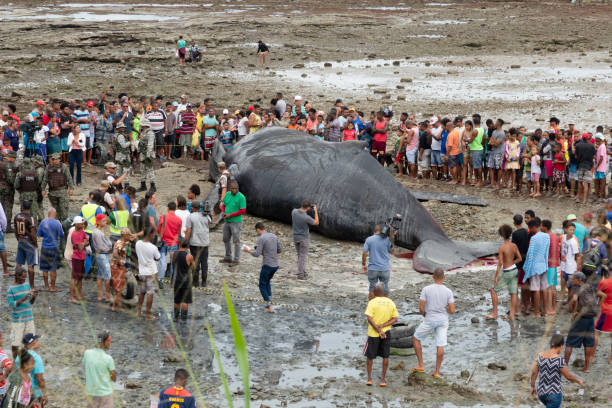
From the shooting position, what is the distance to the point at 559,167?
66.4 ft

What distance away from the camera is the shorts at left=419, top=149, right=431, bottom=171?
2217 cm

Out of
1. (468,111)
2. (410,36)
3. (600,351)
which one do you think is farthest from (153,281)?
(410,36)

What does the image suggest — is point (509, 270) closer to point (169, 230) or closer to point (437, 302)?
point (437, 302)

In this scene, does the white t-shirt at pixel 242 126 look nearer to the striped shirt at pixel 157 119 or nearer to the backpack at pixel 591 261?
the striped shirt at pixel 157 119

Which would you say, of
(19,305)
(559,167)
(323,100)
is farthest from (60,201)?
(323,100)

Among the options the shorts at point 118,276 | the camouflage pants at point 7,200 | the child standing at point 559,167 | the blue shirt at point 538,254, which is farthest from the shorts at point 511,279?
the camouflage pants at point 7,200

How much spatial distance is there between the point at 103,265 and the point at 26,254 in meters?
1.69

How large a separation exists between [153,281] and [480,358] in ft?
17.2

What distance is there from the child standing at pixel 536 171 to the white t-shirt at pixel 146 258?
34.7 feet

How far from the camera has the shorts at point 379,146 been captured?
2280 centimetres

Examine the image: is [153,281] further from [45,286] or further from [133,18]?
[133,18]

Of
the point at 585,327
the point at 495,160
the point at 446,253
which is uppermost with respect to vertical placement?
the point at 495,160

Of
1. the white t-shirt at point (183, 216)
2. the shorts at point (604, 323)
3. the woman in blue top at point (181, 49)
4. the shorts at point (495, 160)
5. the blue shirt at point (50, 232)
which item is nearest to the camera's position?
the shorts at point (604, 323)

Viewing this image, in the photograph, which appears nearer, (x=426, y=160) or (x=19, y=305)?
(x=19, y=305)
